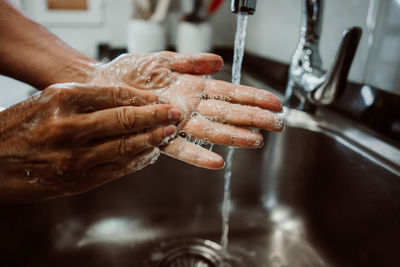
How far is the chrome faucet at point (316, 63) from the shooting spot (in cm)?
44

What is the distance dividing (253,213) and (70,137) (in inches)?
19.6

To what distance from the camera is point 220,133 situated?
18.3 inches

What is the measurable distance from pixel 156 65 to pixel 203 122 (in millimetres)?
164

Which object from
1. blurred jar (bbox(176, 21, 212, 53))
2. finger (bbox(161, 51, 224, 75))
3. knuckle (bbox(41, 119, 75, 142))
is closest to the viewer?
knuckle (bbox(41, 119, 75, 142))

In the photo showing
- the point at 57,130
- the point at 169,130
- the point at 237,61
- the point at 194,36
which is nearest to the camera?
the point at 57,130

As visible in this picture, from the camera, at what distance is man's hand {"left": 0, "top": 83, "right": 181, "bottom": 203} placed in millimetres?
310

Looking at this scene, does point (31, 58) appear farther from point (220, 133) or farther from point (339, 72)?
point (339, 72)

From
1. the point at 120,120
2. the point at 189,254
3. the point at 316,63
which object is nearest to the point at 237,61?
the point at 316,63

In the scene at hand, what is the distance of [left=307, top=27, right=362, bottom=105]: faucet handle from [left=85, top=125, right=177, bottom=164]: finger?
310 millimetres

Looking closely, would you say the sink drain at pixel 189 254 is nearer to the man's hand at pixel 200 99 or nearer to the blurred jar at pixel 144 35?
the man's hand at pixel 200 99

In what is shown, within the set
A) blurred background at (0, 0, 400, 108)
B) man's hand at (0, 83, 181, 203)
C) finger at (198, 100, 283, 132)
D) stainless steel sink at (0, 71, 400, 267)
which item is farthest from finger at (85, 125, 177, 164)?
blurred background at (0, 0, 400, 108)

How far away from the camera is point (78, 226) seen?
0.60m

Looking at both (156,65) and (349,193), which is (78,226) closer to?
(156,65)

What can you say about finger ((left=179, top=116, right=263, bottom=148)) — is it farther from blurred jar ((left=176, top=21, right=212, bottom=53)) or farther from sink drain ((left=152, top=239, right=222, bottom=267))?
blurred jar ((left=176, top=21, right=212, bottom=53))
